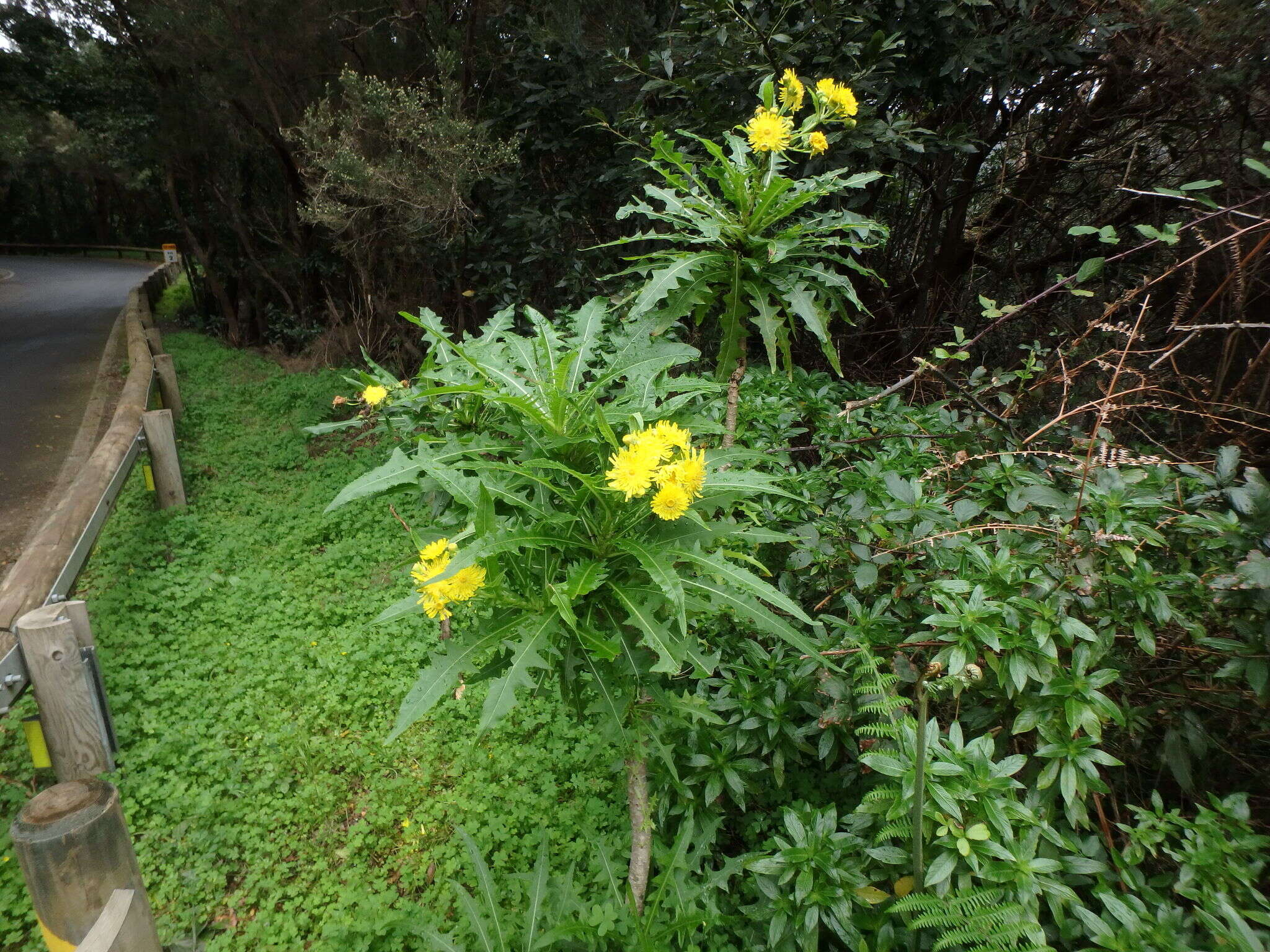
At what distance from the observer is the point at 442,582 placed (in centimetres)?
143

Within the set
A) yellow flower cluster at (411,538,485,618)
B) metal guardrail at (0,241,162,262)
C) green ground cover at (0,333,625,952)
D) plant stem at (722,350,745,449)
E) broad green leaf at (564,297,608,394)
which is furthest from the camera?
metal guardrail at (0,241,162,262)

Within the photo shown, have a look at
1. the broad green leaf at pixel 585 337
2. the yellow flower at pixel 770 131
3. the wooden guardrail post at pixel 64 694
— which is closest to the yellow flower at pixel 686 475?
the broad green leaf at pixel 585 337

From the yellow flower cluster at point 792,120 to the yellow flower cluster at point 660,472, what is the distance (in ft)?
3.21

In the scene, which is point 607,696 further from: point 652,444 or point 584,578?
point 652,444

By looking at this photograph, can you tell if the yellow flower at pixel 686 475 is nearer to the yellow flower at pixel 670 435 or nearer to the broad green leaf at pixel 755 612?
the yellow flower at pixel 670 435

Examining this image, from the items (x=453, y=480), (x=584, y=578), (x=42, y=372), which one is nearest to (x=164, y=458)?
(x=453, y=480)

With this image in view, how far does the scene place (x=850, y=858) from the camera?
1.76m

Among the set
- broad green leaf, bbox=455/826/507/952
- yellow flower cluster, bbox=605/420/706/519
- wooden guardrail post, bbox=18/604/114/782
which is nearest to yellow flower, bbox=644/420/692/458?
yellow flower cluster, bbox=605/420/706/519

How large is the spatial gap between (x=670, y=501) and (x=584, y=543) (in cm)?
30

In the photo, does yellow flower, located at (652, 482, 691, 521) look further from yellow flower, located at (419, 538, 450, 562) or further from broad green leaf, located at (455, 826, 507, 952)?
broad green leaf, located at (455, 826, 507, 952)

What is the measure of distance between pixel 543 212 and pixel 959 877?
5.90 metres

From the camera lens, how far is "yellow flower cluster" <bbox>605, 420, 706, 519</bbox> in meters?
1.37

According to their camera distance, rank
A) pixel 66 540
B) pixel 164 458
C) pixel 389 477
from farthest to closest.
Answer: pixel 164 458 < pixel 66 540 < pixel 389 477

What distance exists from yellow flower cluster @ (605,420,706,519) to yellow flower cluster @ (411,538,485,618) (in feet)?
1.22
